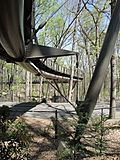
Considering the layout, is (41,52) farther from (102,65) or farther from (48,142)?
(48,142)

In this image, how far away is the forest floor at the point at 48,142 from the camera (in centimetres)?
706

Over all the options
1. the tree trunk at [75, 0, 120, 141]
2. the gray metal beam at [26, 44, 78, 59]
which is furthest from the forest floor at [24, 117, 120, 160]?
the gray metal beam at [26, 44, 78, 59]

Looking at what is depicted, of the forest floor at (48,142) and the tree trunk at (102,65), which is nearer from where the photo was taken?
the tree trunk at (102,65)

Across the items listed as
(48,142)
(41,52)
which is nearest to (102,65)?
(41,52)

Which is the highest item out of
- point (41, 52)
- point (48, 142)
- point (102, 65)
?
point (41, 52)

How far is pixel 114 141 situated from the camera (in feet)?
27.0

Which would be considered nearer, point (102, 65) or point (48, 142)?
point (102, 65)

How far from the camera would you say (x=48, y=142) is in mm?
8609

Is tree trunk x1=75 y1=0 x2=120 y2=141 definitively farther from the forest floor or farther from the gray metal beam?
the forest floor

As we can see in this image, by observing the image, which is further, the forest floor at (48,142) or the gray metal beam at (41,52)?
the forest floor at (48,142)

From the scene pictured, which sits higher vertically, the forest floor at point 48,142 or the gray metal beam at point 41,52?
the gray metal beam at point 41,52

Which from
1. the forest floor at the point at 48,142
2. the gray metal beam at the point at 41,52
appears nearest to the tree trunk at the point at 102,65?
the gray metal beam at the point at 41,52

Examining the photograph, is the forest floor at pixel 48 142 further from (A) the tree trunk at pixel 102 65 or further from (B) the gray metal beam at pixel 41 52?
(B) the gray metal beam at pixel 41 52

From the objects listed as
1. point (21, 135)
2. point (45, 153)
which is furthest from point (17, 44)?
point (45, 153)
